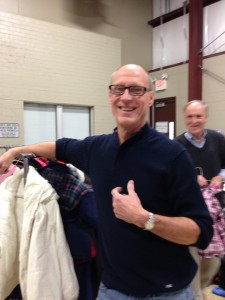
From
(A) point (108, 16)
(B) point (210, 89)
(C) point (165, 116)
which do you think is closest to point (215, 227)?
(B) point (210, 89)

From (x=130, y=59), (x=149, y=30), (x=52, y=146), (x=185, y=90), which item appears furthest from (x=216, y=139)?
(x=149, y=30)

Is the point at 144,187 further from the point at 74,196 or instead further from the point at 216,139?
the point at 216,139

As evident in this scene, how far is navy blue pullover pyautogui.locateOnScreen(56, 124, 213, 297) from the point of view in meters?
1.10

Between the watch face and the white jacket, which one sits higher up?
the watch face

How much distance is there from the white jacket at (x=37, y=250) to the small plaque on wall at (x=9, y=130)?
3782 millimetres

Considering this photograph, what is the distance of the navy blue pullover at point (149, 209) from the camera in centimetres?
110

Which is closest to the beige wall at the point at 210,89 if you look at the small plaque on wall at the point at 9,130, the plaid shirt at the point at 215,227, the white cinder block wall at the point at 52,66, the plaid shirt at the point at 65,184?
the white cinder block wall at the point at 52,66

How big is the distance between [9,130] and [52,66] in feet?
4.58

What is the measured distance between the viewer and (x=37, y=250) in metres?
1.36

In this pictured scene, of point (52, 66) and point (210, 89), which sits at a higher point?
point (52, 66)

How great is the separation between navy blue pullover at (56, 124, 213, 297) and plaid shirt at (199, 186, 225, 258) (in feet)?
2.42

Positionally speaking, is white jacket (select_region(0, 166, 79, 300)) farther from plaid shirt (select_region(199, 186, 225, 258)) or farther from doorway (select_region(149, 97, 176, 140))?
doorway (select_region(149, 97, 176, 140))

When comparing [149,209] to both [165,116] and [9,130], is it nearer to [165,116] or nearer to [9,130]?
[9,130]

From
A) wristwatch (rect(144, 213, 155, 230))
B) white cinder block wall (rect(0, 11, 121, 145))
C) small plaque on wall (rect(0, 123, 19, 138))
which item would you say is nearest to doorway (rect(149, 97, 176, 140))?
white cinder block wall (rect(0, 11, 121, 145))
